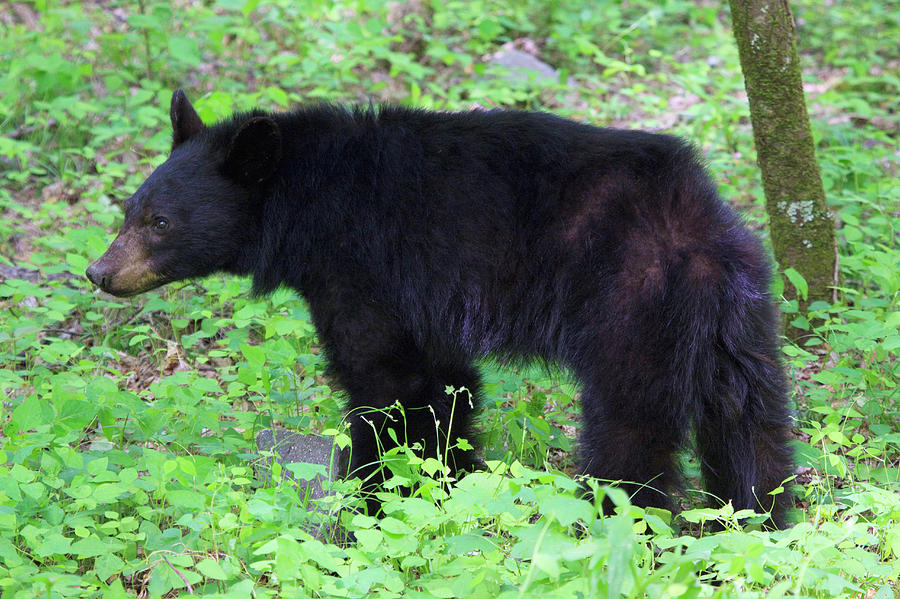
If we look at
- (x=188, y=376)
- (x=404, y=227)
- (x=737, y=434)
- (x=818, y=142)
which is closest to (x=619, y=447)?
(x=737, y=434)

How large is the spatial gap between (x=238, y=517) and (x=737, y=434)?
5.97ft

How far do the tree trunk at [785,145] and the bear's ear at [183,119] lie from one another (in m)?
2.76

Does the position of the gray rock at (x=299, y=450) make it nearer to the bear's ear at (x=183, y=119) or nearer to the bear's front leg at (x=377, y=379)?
the bear's front leg at (x=377, y=379)

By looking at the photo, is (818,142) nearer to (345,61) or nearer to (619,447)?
(345,61)

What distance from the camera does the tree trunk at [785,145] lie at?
461cm

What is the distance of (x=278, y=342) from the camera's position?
4613 millimetres

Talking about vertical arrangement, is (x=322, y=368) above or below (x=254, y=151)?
below

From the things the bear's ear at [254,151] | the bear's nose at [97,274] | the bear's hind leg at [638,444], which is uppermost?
the bear's ear at [254,151]

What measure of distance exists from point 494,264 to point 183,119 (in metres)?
1.76

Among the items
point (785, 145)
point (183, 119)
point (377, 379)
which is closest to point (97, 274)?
point (183, 119)

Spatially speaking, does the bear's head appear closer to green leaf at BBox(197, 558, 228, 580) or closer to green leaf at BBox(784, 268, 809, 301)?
green leaf at BBox(197, 558, 228, 580)

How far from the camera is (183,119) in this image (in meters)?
4.29

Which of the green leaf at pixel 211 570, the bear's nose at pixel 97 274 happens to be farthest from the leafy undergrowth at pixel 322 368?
the bear's nose at pixel 97 274

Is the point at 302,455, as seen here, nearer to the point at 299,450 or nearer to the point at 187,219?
the point at 299,450
